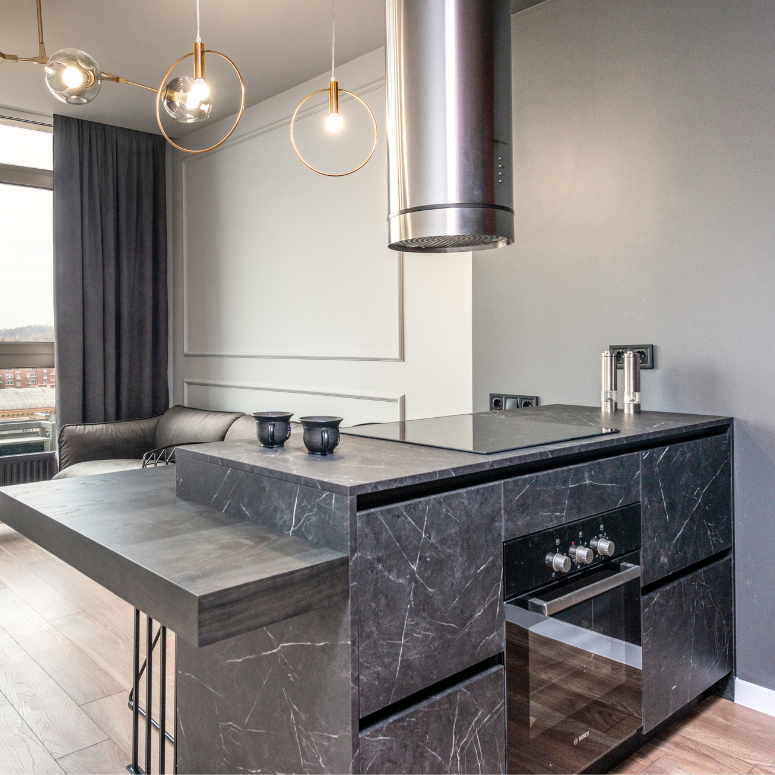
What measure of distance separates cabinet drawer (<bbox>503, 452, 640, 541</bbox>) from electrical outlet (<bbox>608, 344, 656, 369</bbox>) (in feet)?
2.01

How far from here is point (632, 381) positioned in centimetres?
211

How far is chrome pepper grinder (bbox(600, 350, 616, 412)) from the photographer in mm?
2145

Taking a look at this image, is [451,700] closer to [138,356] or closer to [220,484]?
[220,484]

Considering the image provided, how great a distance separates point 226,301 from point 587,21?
9.08 feet

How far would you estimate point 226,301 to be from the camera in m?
4.33

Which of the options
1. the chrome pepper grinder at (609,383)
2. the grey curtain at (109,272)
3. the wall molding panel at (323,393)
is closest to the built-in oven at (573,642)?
the chrome pepper grinder at (609,383)

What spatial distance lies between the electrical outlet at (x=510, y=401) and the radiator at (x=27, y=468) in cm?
308

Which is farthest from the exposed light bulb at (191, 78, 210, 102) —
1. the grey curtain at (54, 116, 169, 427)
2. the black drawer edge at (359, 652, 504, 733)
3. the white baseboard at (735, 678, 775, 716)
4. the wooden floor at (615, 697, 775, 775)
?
the grey curtain at (54, 116, 169, 427)

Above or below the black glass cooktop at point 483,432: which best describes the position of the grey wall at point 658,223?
above

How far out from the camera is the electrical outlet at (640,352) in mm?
2203

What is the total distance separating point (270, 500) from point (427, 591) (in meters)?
0.35

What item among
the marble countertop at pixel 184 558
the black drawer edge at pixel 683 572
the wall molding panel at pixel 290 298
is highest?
the wall molding panel at pixel 290 298

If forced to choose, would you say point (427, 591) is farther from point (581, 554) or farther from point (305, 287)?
point (305, 287)

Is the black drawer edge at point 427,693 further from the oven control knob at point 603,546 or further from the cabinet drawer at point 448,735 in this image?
the oven control knob at point 603,546
